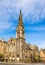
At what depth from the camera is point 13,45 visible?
124 meters

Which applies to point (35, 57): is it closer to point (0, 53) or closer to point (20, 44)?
point (20, 44)

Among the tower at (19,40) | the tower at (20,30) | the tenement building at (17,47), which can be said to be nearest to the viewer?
the tenement building at (17,47)

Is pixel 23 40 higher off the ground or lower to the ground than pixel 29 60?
higher

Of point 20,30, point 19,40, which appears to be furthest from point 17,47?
point 20,30

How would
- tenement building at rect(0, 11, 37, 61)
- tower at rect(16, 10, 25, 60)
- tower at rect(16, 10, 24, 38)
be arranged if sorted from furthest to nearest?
1. tower at rect(16, 10, 24, 38)
2. tower at rect(16, 10, 25, 60)
3. tenement building at rect(0, 11, 37, 61)

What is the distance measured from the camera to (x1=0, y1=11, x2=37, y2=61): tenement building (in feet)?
387

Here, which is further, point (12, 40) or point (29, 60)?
point (12, 40)

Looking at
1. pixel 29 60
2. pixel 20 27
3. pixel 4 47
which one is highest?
pixel 20 27

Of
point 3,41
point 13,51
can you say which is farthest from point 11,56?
point 3,41

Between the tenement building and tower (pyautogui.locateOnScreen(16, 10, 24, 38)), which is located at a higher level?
tower (pyautogui.locateOnScreen(16, 10, 24, 38))

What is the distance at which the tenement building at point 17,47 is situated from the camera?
117938 millimetres

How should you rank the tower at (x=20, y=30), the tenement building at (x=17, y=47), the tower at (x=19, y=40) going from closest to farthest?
1. the tenement building at (x=17, y=47)
2. the tower at (x=19, y=40)
3. the tower at (x=20, y=30)

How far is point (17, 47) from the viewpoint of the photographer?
120 metres

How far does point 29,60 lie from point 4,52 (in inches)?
696
